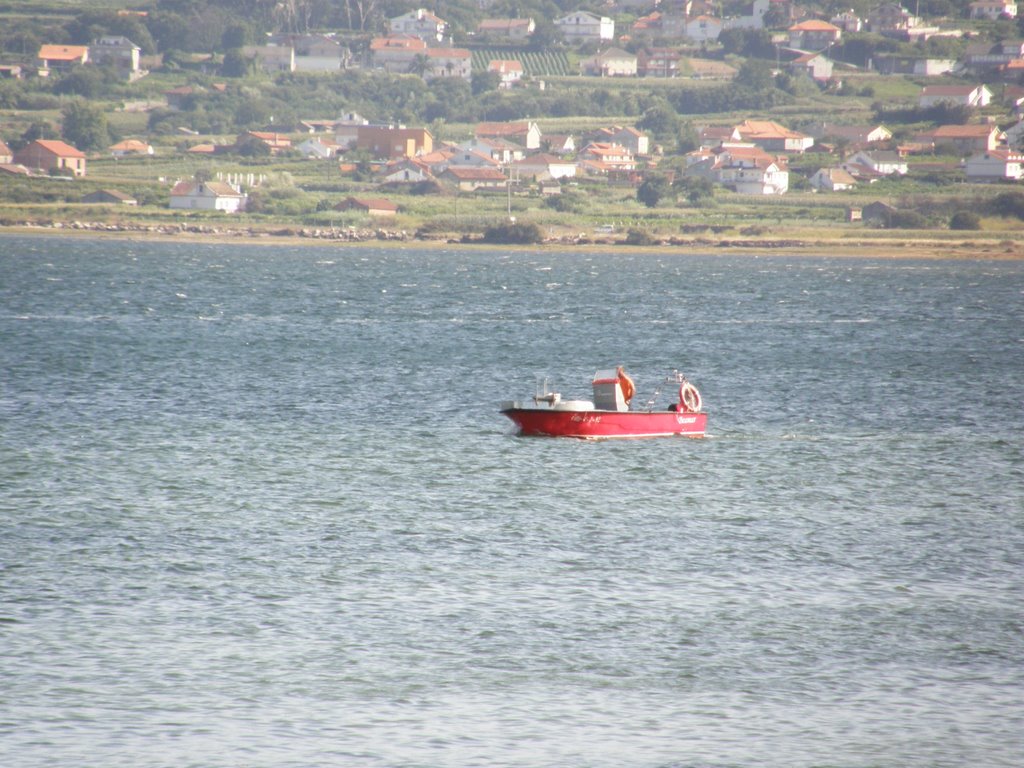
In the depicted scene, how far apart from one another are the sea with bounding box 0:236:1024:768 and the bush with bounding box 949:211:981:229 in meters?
131

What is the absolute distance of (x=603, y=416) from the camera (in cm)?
4431

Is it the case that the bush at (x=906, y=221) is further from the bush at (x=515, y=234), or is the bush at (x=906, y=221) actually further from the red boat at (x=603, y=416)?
the red boat at (x=603, y=416)

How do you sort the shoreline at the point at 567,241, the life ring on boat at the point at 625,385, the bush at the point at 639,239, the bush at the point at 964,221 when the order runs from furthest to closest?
the bush at the point at 964,221 → the bush at the point at 639,239 → the shoreline at the point at 567,241 → the life ring on boat at the point at 625,385

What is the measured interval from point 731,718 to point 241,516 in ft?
52.0

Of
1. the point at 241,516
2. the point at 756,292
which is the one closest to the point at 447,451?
the point at 241,516

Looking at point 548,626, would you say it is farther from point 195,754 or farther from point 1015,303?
point 1015,303

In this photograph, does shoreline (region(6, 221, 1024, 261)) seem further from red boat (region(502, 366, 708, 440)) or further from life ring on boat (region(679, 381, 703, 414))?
red boat (region(502, 366, 708, 440))

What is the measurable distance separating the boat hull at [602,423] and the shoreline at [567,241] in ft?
433

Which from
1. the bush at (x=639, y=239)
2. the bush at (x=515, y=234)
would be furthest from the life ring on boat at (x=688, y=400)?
the bush at (x=515, y=234)

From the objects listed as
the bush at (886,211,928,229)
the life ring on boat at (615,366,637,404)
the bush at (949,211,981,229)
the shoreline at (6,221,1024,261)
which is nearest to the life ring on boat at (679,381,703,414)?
the life ring on boat at (615,366,637,404)

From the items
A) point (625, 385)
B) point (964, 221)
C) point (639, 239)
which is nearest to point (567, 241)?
point (639, 239)

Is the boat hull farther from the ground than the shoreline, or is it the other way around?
the shoreline

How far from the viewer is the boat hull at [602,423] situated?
44156 millimetres

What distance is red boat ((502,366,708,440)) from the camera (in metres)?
44.1
